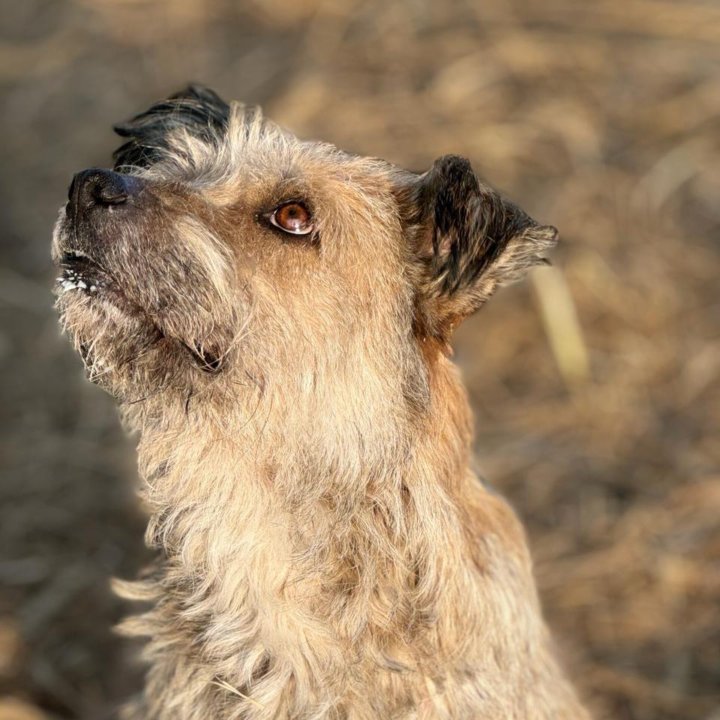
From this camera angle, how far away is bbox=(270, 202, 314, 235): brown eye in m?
2.85

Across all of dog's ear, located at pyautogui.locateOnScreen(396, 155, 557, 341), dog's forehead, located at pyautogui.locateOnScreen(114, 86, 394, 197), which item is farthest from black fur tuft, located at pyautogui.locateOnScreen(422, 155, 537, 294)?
dog's forehead, located at pyautogui.locateOnScreen(114, 86, 394, 197)

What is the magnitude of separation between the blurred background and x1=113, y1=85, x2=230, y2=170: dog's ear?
2154 millimetres

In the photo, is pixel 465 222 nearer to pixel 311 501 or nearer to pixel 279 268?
pixel 279 268

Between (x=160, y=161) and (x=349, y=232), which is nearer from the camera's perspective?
(x=349, y=232)

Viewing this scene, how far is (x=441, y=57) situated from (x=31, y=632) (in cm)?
452

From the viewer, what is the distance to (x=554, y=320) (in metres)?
5.71

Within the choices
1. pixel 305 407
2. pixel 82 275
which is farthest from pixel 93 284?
pixel 305 407

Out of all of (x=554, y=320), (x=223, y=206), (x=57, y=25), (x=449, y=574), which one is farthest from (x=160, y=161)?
(x=57, y=25)

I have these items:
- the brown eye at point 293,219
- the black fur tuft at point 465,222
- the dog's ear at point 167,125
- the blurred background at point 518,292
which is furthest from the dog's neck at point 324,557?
the blurred background at point 518,292

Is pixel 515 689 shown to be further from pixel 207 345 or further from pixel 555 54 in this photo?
pixel 555 54

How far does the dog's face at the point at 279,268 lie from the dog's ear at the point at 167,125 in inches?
7.6

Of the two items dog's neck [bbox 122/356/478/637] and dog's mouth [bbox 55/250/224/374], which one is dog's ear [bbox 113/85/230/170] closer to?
dog's mouth [bbox 55/250/224/374]

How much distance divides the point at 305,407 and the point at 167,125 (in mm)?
970

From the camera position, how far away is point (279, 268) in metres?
2.82
